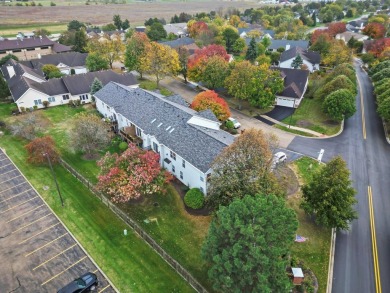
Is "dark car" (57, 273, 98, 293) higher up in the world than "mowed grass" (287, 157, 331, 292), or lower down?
higher up

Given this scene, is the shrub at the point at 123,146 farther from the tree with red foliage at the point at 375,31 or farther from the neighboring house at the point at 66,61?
the tree with red foliage at the point at 375,31

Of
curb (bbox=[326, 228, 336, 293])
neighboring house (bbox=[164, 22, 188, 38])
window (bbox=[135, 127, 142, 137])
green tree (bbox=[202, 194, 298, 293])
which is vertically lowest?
curb (bbox=[326, 228, 336, 293])

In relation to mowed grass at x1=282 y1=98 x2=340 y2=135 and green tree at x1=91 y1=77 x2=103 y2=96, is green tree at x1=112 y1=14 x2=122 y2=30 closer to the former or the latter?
green tree at x1=91 y1=77 x2=103 y2=96

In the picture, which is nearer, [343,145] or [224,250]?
[224,250]

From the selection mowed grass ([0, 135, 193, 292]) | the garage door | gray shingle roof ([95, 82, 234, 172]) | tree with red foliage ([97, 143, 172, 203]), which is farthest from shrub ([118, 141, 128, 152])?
the garage door

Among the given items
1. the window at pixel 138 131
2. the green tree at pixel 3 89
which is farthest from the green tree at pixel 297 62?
the green tree at pixel 3 89

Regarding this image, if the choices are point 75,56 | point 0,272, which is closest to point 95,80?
point 75,56

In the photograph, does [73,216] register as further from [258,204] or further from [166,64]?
[166,64]
